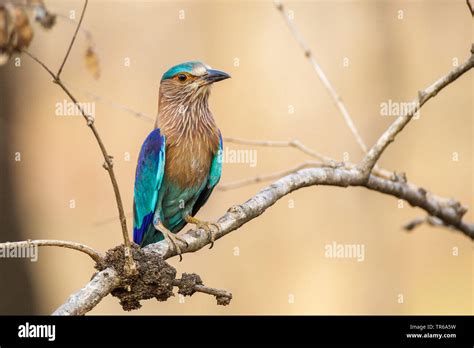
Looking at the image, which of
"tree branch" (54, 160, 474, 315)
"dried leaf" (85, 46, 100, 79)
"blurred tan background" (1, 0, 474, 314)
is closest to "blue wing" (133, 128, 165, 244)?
"tree branch" (54, 160, 474, 315)

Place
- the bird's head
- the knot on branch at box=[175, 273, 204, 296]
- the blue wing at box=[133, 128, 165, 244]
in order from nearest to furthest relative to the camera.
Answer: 1. the knot on branch at box=[175, 273, 204, 296]
2. the blue wing at box=[133, 128, 165, 244]
3. the bird's head

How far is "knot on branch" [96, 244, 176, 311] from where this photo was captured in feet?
10.4

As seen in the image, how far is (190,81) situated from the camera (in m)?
5.17

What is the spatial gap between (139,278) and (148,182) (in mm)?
1687

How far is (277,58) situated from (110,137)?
2.43m

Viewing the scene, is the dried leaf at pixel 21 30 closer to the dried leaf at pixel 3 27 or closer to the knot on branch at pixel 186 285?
the dried leaf at pixel 3 27

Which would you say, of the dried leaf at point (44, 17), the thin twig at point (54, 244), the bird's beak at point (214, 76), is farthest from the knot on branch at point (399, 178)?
the dried leaf at point (44, 17)

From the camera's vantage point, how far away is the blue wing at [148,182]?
4.75m

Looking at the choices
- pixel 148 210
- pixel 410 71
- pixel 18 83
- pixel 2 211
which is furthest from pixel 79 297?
pixel 410 71

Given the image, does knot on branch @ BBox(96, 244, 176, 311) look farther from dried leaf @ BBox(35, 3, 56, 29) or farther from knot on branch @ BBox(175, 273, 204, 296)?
dried leaf @ BBox(35, 3, 56, 29)

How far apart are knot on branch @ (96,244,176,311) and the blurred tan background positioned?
573 cm

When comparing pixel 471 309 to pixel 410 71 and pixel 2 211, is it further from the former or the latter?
pixel 2 211

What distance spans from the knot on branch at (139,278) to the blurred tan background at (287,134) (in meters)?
5.73

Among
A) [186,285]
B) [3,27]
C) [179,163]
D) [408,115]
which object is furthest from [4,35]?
[179,163]
